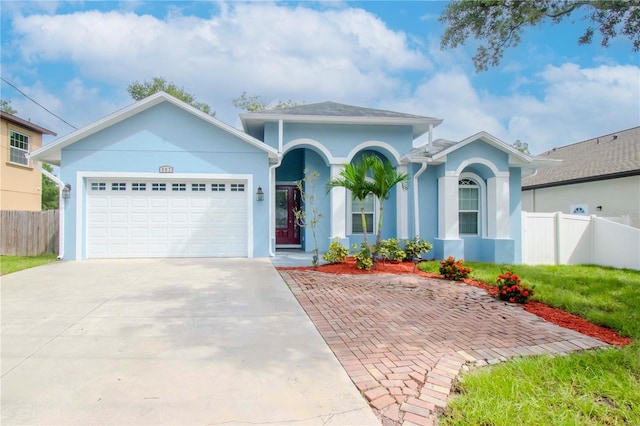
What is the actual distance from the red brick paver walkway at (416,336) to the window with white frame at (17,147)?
16014mm

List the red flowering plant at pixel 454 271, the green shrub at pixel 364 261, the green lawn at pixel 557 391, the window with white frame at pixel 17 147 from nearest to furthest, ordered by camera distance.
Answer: the green lawn at pixel 557 391
the red flowering plant at pixel 454 271
the green shrub at pixel 364 261
the window with white frame at pixel 17 147

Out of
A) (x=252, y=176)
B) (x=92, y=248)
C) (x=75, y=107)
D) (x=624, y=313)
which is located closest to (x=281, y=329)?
(x=624, y=313)

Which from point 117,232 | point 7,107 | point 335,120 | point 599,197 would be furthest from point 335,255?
point 7,107

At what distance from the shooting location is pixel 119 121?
10.7 m

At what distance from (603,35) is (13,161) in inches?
837

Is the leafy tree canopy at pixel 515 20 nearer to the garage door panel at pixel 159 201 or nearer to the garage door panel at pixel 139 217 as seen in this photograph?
the garage door panel at pixel 159 201

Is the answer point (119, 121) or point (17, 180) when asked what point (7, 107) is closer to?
point (17, 180)

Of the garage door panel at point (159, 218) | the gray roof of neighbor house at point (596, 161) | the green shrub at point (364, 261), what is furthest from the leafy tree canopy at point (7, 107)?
the gray roof of neighbor house at point (596, 161)

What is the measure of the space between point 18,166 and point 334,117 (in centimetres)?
1472

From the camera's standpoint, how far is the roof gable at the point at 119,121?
10219 millimetres

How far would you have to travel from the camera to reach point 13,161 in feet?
51.8

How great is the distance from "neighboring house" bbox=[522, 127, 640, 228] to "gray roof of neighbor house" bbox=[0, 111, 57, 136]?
21.4 metres

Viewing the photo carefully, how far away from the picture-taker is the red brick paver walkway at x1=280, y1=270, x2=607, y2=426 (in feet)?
9.91

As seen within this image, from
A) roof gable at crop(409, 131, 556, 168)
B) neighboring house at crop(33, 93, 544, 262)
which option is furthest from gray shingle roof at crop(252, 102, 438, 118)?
roof gable at crop(409, 131, 556, 168)
